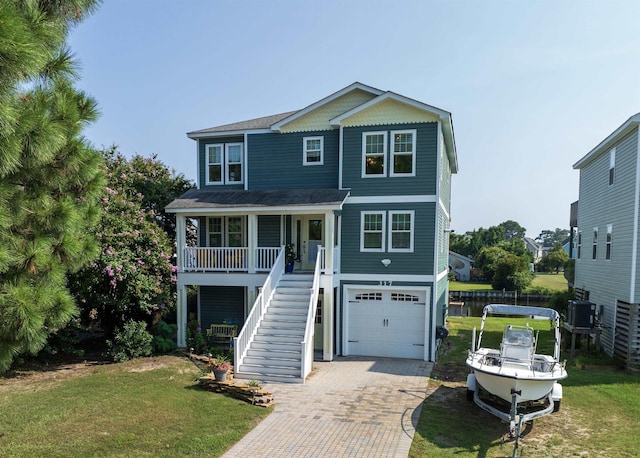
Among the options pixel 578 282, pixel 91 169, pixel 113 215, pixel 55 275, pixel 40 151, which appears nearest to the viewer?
pixel 40 151

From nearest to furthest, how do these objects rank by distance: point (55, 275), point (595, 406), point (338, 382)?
point (55, 275) < point (595, 406) < point (338, 382)

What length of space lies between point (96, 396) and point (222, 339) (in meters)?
5.81

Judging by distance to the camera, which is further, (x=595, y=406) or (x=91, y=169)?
(x=595, y=406)

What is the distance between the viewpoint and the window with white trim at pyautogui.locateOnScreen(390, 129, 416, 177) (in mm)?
14289

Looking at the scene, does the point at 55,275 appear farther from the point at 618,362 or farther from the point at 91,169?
the point at 618,362

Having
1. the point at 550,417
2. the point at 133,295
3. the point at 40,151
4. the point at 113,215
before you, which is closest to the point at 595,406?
the point at 550,417

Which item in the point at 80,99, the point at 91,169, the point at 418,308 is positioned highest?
the point at 80,99

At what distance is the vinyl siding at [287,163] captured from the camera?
1548 centimetres

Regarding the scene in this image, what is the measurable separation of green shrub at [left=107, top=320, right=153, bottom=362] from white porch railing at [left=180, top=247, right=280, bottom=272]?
2584mm

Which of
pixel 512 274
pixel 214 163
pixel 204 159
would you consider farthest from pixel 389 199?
pixel 512 274

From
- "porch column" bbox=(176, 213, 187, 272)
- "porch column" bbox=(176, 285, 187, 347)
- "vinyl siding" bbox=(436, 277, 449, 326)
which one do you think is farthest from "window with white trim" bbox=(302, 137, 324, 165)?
"porch column" bbox=(176, 285, 187, 347)

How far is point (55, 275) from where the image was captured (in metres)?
5.40

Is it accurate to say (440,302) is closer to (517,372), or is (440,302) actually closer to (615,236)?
(615,236)

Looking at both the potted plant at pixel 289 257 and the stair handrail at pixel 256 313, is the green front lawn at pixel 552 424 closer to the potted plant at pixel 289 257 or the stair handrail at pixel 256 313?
the stair handrail at pixel 256 313
